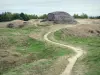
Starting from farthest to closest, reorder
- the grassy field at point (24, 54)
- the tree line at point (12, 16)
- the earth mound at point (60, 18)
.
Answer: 1. the tree line at point (12, 16)
2. the earth mound at point (60, 18)
3. the grassy field at point (24, 54)

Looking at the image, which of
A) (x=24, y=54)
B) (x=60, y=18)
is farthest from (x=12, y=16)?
(x=24, y=54)

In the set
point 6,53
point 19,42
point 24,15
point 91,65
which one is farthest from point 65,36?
point 24,15

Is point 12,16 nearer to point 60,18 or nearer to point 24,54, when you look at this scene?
point 60,18

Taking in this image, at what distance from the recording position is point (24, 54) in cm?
3200

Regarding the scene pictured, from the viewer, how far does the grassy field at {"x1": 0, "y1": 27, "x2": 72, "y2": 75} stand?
21.9 meters

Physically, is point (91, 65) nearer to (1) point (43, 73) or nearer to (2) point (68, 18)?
(1) point (43, 73)

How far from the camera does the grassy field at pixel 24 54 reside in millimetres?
21922

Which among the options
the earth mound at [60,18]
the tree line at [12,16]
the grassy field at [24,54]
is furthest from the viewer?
the tree line at [12,16]

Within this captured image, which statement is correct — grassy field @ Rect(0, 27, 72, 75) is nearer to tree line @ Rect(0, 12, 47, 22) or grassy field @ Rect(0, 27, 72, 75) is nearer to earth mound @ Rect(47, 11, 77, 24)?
earth mound @ Rect(47, 11, 77, 24)

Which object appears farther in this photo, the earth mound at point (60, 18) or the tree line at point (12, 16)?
the tree line at point (12, 16)

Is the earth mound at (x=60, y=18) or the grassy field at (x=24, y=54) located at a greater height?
the earth mound at (x=60, y=18)

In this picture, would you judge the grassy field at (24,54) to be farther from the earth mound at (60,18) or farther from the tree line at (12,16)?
the tree line at (12,16)

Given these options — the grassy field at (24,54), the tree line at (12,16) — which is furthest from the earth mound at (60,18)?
the tree line at (12,16)

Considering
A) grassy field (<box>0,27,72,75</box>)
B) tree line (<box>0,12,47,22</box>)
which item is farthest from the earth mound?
tree line (<box>0,12,47,22</box>)
